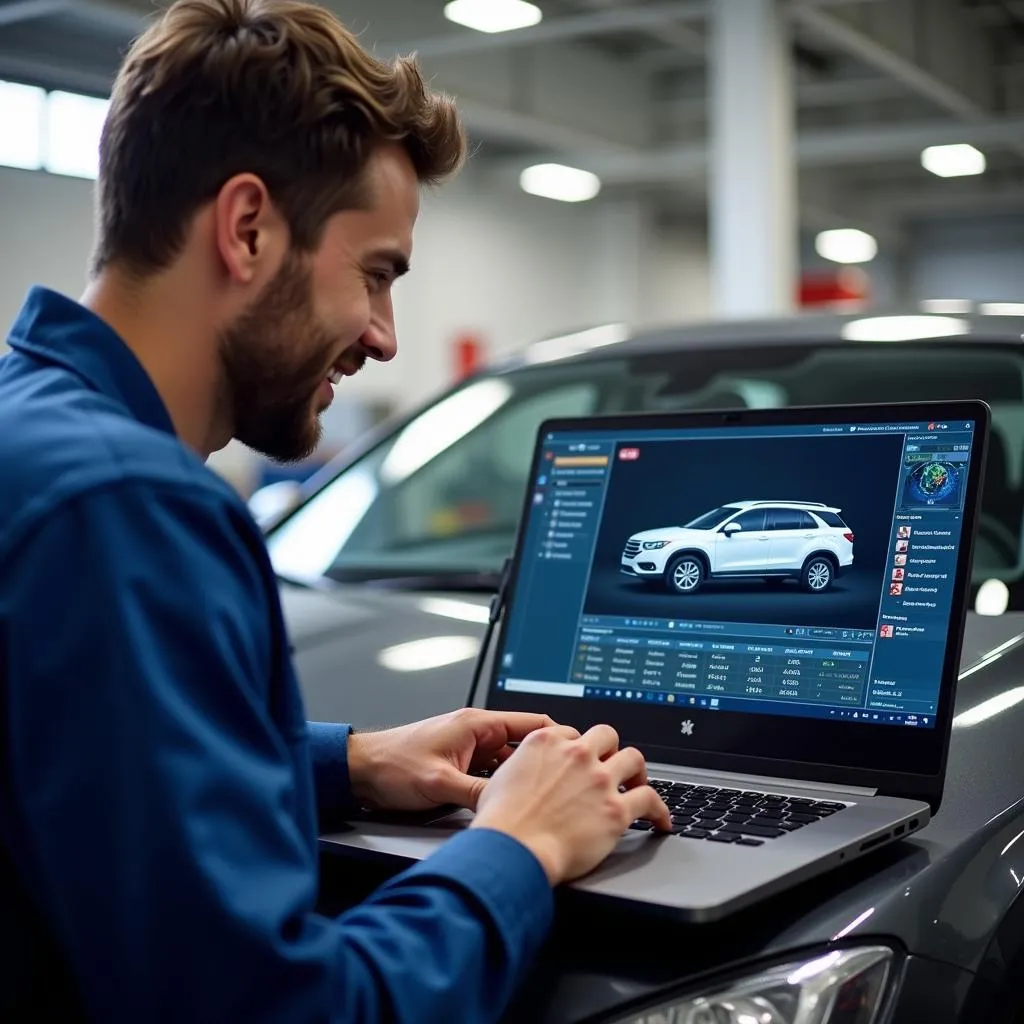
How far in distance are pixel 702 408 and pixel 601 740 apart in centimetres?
100

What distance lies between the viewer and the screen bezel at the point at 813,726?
1.34 meters

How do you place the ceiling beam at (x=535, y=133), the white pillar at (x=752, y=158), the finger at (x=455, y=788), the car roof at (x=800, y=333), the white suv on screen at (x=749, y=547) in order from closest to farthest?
1. the finger at (x=455, y=788)
2. the white suv on screen at (x=749, y=547)
3. the car roof at (x=800, y=333)
4. the white pillar at (x=752, y=158)
5. the ceiling beam at (x=535, y=133)

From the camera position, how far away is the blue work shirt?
0.83 metres

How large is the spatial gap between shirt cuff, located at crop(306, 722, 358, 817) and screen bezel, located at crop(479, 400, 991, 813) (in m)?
0.28

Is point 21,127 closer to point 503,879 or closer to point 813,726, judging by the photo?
point 813,726

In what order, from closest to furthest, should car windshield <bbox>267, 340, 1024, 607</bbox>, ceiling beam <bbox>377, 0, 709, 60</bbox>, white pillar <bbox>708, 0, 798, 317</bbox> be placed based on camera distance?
car windshield <bbox>267, 340, 1024, 607</bbox> → white pillar <bbox>708, 0, 798, 317</bbox> → ceiling beam <bbox>377, 0, 709, 60</bbox>

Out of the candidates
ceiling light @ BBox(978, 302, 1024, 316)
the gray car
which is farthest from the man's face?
ceiling light @ BBox(978, 302, 1024, 316)

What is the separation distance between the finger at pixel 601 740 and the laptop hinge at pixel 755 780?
9.0 inches

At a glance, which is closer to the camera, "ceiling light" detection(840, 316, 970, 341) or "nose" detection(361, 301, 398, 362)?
"nose" detection(361, 301, 398, 362)

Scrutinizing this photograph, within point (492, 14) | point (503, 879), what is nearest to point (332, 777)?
point (503, 879)

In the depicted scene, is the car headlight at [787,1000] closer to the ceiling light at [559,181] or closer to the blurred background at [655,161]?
the blurred background at [655,161]

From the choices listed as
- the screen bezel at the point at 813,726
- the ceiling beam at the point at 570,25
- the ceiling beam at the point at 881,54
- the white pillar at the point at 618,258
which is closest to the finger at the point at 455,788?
the screen bezel at the point at 813,726

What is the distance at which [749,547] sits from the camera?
150 cm

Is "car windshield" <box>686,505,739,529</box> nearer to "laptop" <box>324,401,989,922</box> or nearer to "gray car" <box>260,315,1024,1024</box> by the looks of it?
"laptop" <box>324,401,989,922</box>
